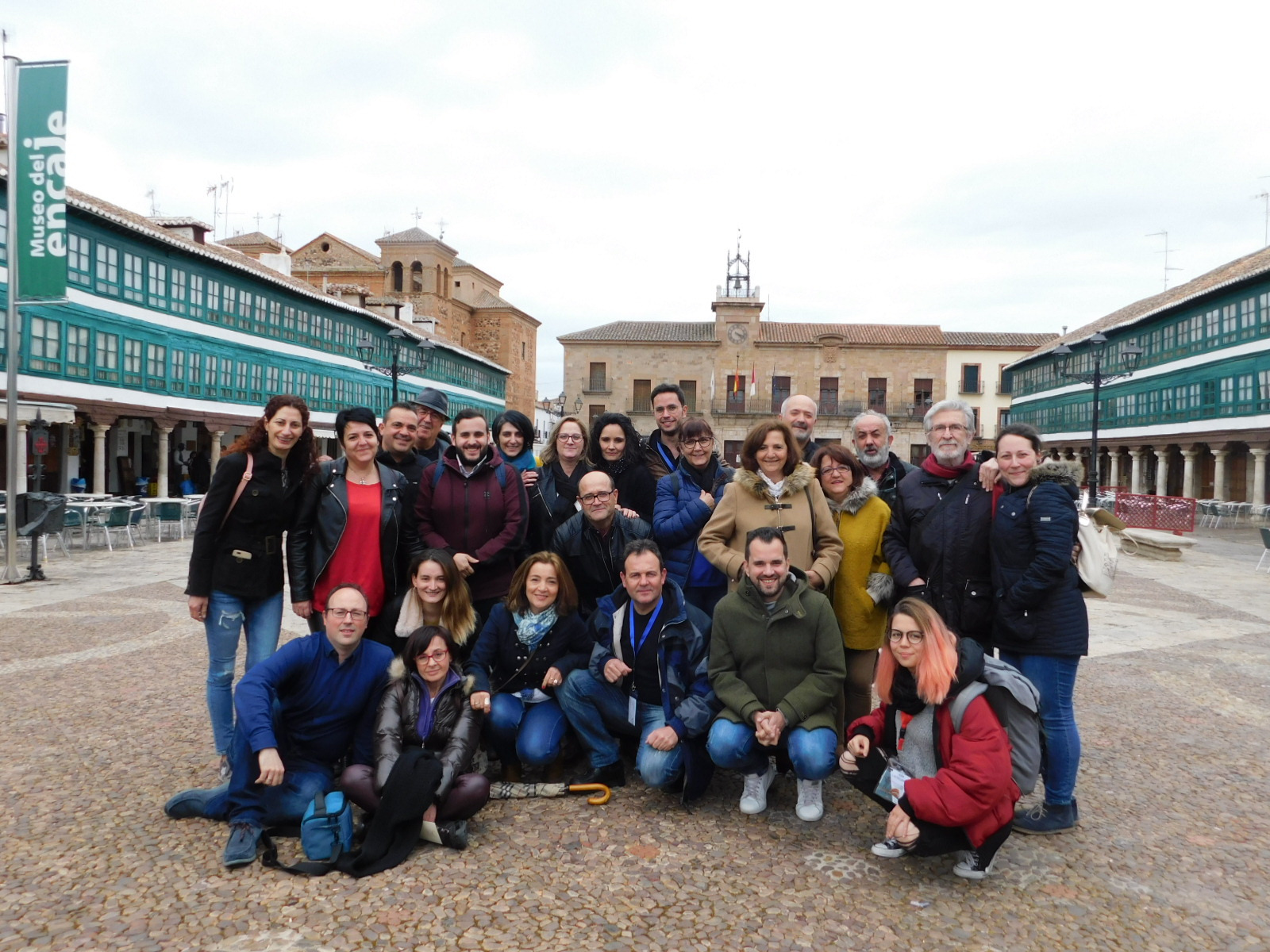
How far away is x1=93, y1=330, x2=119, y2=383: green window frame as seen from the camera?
774 inches

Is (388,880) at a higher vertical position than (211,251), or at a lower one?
lower

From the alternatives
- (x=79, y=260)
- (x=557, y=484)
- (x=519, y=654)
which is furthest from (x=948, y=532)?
(x=79, y=260)

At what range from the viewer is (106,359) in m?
20.0

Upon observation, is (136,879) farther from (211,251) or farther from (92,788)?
(211,251)

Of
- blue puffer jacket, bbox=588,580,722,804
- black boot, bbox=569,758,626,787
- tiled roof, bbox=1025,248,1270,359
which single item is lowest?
black boot, bbox=569,758,626,787

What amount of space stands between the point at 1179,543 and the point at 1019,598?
14.4 m

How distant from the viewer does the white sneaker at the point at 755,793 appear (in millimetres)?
3844

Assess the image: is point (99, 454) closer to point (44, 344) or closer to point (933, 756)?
point (44, 344)

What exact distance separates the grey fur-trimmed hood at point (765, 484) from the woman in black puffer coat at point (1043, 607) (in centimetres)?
93

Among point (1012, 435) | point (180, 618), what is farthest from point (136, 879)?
point (180, 618)

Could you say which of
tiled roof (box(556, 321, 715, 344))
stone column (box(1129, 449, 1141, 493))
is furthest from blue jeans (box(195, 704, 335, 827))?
tiled roof (box(556, 321, 715, 344))

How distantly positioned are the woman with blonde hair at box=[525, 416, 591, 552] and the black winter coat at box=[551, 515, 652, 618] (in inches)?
10.2

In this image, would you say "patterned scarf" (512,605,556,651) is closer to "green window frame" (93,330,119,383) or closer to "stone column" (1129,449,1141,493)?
"green window frame" (93,330,119,383)

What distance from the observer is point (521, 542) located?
4.72 m
